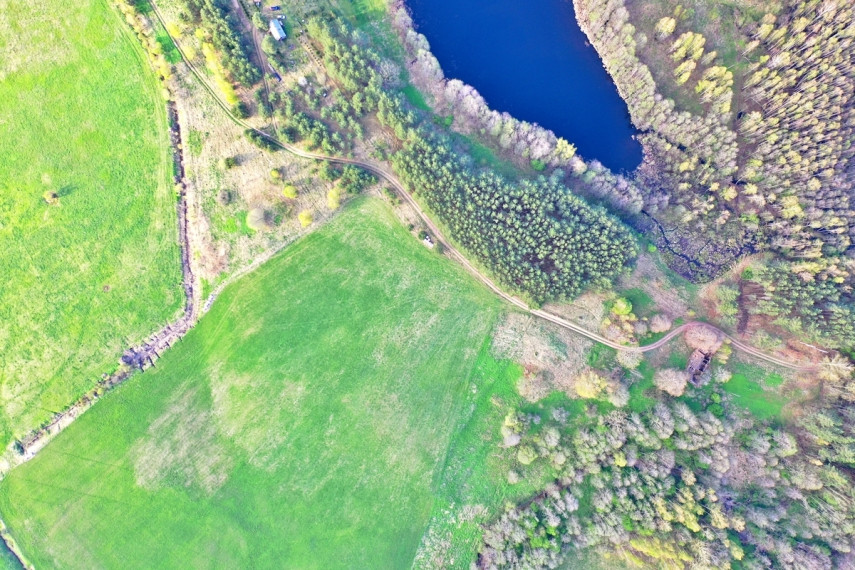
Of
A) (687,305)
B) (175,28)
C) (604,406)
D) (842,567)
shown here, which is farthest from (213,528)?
(842,567)

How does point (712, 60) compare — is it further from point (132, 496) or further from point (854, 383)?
point (132, 496)

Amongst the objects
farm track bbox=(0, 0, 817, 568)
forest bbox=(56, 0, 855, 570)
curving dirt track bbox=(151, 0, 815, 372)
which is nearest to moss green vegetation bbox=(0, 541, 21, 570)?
farm track bbox=(0, 0, 817, 568)

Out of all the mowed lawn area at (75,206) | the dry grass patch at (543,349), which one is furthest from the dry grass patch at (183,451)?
the dry grass patch at (543,349)

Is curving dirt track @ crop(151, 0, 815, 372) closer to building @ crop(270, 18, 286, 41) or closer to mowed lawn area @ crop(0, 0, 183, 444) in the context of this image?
building @ crop(270, 18, 286, 41)

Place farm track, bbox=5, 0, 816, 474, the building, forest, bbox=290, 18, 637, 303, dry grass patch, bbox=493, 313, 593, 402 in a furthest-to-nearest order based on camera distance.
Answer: dry grass patch, bbox=493, 313, 593, 402 < the building < forest, bbox=290, 18, 637, 303 < farm track, bbox=5, 0, 816, 474

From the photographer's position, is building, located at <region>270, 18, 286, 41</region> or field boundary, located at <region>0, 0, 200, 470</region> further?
building, located at <region>270, 18, 286, 41</region>

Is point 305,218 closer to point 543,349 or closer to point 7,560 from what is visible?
point 543,349
